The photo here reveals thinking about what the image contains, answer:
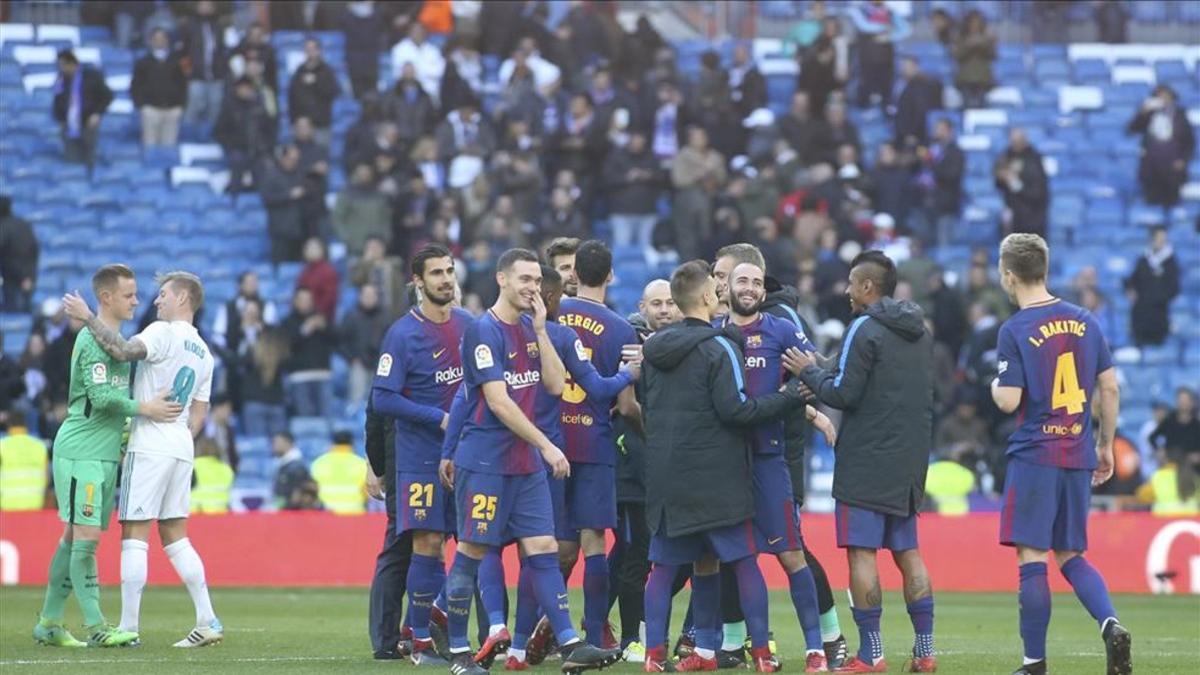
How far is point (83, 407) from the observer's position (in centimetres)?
1299

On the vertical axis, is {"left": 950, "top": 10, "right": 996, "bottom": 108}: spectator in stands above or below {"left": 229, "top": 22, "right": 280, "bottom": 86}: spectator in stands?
above

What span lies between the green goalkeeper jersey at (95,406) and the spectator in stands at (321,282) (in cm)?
1244

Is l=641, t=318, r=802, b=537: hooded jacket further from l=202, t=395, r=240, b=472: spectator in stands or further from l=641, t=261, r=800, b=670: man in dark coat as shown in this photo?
l=202, t=395, r=240, b=472: spectator in stands

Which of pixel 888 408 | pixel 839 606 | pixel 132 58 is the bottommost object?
pixel 839 606

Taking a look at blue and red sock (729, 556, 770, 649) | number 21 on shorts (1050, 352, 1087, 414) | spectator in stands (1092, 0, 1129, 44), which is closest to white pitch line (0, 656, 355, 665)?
blue and red sock (729, 556, 770, 649)

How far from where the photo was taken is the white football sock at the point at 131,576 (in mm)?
12656

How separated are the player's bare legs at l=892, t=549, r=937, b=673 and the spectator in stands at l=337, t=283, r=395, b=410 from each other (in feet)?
47.7

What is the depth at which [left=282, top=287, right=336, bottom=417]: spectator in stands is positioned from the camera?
2512 cm

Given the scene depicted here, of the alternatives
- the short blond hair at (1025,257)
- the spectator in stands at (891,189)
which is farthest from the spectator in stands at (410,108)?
the short blond hair at (1025,257)

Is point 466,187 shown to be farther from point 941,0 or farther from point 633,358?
point 633,358

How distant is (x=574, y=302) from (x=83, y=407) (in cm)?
323

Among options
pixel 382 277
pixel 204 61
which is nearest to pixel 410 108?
pixel 204 61

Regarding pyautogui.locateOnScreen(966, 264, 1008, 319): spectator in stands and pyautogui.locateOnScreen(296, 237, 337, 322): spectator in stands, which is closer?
pyautogui.locateOnScreen(296, 237, 337, 322): spectator in stands

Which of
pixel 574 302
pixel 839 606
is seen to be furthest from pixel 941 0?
pixel 574 302
